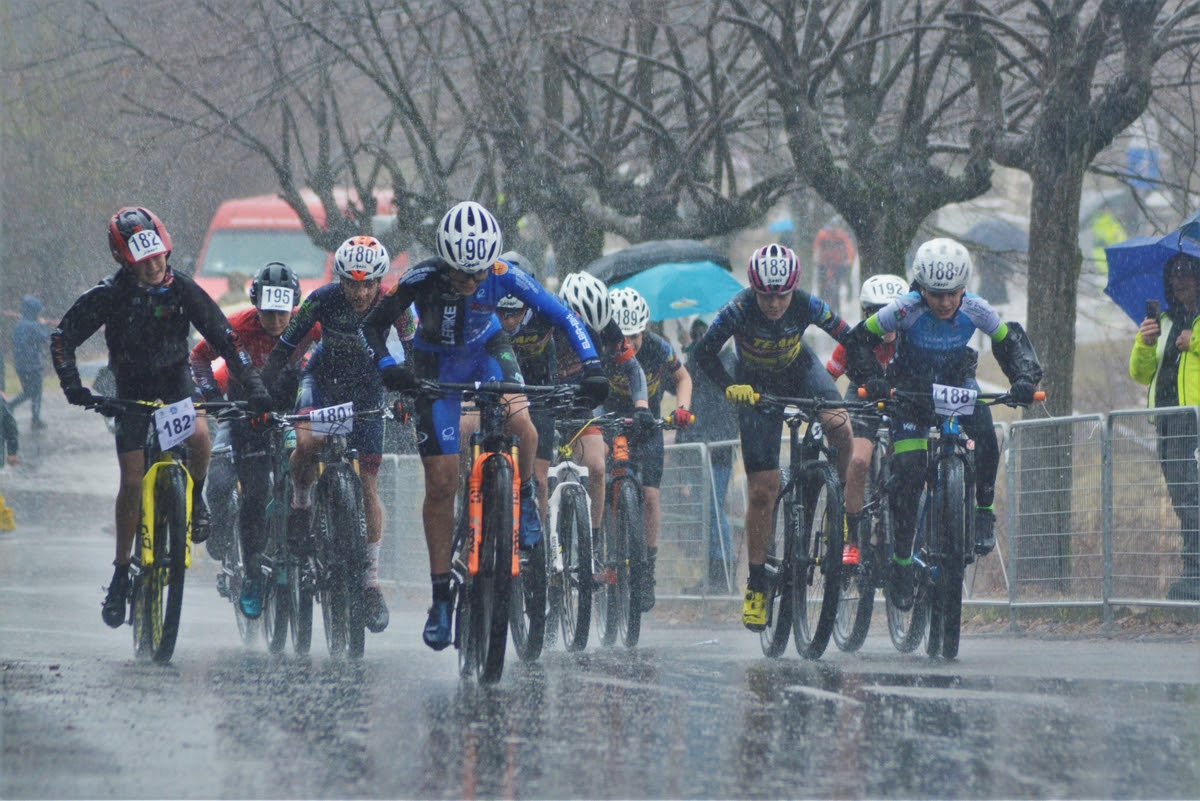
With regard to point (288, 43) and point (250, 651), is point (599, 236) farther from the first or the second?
point (250, 651)

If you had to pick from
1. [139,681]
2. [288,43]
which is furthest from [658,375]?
[288,43]

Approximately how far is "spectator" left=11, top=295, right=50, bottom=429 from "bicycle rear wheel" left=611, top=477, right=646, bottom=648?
59.4 ft

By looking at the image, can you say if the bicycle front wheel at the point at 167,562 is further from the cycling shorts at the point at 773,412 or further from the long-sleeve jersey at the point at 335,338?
the cycling shorts at the point at 773,412

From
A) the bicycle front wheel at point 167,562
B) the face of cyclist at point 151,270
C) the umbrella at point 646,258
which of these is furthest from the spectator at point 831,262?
the bicycle front wheel at point 167,562

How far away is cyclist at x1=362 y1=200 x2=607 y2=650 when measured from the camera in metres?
8.54

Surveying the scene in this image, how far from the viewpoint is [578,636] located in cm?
1113

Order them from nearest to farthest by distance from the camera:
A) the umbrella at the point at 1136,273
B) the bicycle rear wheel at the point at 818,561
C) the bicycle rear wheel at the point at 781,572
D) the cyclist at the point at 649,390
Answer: the bicycle rear wheel at the point at 818,561
the bicycle rear wheel at the point at 781,572
the cyclist at the point at 649,390
the umbrella at the point at 1136,273

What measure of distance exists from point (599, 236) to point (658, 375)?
8.26m

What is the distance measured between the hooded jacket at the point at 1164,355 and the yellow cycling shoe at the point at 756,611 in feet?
10.7

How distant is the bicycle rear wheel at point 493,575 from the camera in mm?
8188

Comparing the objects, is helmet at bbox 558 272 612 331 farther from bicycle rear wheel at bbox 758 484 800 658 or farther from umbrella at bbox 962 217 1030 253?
umbrella at bbox 962 217 1030 253

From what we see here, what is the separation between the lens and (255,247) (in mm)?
30125

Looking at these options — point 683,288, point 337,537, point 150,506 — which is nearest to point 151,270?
point 150,506

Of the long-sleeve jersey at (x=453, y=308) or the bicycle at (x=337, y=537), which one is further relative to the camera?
the bicycle at (x=337, y=537)
